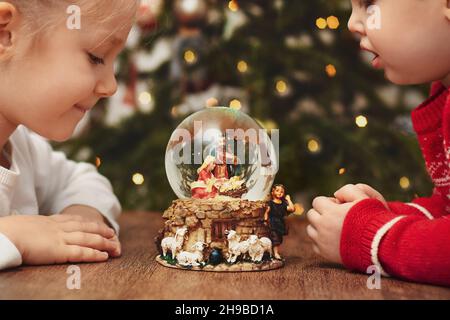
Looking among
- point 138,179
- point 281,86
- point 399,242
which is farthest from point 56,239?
point 281,86

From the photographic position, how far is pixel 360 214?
939 mm

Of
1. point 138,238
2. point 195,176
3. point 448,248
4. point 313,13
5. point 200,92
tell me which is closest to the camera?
point 448,248

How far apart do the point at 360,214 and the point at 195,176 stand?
0.27 meters

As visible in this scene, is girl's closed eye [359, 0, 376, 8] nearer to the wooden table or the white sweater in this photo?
the wooden table

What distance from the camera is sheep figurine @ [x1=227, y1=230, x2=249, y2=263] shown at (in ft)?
3.02

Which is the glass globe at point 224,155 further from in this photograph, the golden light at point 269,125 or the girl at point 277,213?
the golden light at point 269,125

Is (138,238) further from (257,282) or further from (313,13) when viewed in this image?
(313,13)

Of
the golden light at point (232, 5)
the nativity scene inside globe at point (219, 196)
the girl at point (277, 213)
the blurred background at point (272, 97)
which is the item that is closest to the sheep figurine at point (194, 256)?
the nativity scene inside globe at point (219, 196)

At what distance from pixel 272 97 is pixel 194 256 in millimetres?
1089

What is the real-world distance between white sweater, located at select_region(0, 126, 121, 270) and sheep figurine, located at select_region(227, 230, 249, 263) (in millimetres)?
377

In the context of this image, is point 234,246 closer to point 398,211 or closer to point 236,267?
point 236,267

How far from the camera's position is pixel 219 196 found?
98 centimetres

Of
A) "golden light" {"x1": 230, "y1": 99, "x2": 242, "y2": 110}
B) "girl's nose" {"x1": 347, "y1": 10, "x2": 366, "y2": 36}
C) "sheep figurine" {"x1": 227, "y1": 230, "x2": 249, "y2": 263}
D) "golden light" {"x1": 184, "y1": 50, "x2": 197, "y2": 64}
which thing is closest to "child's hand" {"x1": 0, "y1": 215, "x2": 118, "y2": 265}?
"sheep figurine" {"x1": 227, "y1": 230, "x2": 249, "y2": 263}

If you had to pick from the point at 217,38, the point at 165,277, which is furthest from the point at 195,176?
the point at 217,38
